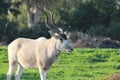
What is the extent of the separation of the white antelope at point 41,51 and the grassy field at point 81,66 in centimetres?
242

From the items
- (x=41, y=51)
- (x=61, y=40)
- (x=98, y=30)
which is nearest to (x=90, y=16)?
(x=98, y=30)

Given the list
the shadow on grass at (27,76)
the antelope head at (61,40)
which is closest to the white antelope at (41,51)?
the antelope head at (61,40)

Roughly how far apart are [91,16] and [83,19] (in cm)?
99

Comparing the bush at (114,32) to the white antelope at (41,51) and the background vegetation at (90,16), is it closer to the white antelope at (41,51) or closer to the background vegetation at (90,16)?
the background vegetation at (90,16)

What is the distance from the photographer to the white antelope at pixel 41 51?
15.2 metres

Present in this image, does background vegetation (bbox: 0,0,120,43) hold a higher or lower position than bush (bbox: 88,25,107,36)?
higher

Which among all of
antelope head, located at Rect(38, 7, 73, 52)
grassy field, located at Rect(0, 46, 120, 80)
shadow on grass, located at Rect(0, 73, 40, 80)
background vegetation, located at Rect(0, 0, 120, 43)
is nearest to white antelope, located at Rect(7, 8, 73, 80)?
antelope head, located at Rect(38, 7, 73, 52)

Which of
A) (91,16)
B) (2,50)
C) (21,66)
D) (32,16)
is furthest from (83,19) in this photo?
(21,66)

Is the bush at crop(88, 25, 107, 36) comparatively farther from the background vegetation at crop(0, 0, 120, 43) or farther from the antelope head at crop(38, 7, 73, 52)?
the antelope head at crop(38, 7, 73, 52)

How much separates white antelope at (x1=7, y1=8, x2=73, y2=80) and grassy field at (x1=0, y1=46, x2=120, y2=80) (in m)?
2.42

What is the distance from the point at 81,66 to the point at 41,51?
7.65 m

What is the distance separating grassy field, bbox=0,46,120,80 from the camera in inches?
776

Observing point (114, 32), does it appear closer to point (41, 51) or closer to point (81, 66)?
point (81, 66)

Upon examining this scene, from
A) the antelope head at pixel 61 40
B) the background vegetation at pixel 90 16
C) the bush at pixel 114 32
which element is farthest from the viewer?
the background vegetation at pixel 90 16
